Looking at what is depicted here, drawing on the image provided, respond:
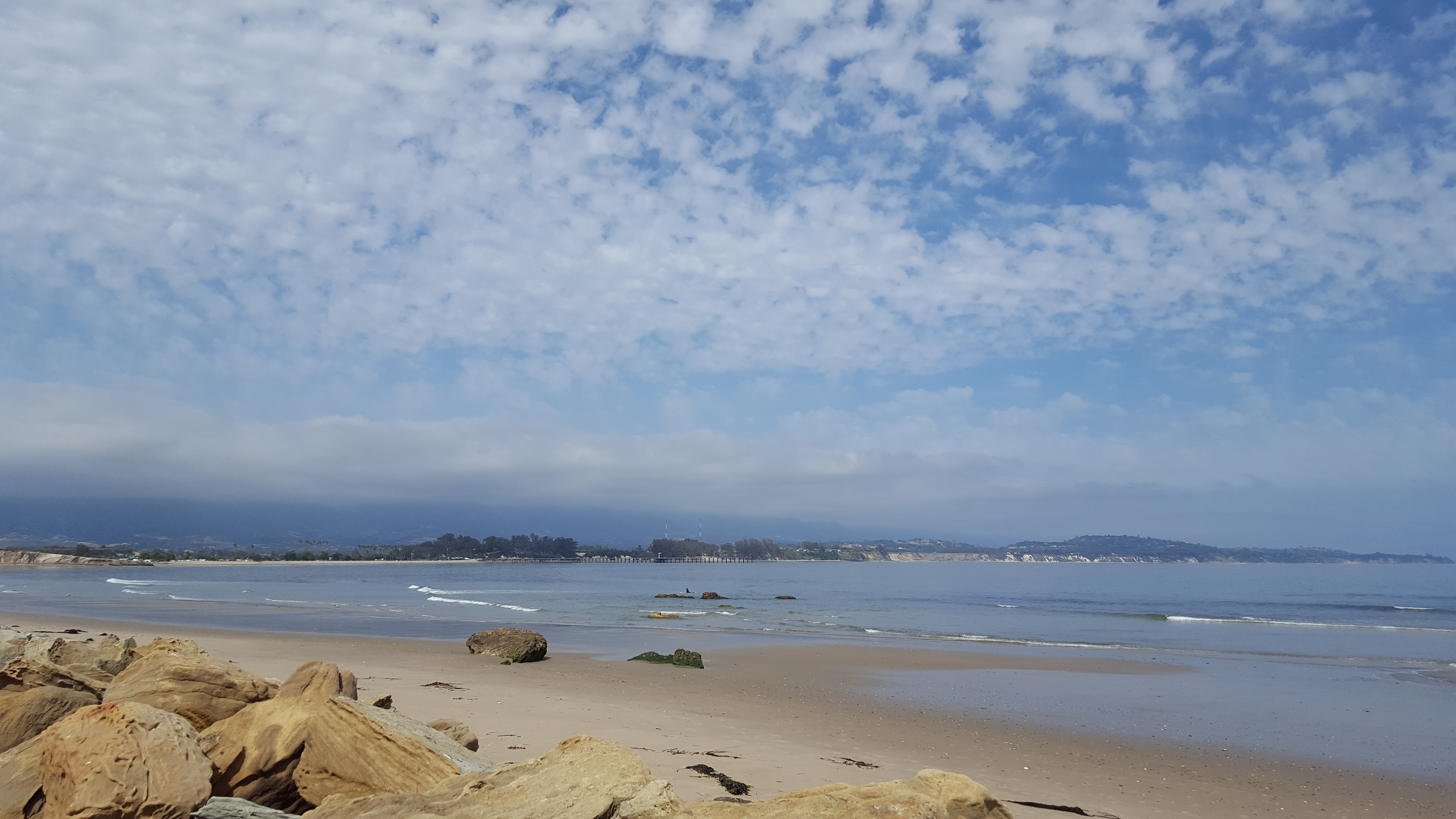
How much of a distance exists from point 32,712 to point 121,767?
2900 millimetres

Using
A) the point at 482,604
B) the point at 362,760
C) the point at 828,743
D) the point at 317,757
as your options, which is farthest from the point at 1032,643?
the point at 482,604

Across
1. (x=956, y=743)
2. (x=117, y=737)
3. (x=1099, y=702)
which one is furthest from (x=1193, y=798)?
(x=117, y=737)

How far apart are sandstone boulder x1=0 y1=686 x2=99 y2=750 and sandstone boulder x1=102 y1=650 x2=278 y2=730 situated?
0.29 metres

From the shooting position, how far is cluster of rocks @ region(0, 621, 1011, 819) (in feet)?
15.1

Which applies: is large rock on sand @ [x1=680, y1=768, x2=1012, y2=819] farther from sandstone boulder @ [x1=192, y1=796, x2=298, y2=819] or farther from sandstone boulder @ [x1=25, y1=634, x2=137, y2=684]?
sandstone boulder @ [x1=25, y1=634, x2=137, y2=684]

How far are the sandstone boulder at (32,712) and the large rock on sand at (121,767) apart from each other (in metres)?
1.61

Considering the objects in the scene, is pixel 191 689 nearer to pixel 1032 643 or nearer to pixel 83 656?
pixel 83 656

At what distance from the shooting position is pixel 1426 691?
18250 mm

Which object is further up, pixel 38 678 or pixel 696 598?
pixel 38 678

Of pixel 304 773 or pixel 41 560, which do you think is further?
pixel 41 560

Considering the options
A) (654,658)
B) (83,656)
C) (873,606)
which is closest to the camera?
(83,656)

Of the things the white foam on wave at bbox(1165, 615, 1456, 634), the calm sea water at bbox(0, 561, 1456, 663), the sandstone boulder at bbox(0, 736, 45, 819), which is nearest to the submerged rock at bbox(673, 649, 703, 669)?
the calm sea water at bbox(0, 561, 1456, 663)

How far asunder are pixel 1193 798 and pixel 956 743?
A: 3046 millimetres

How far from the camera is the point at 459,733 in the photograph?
7719 millimetres
